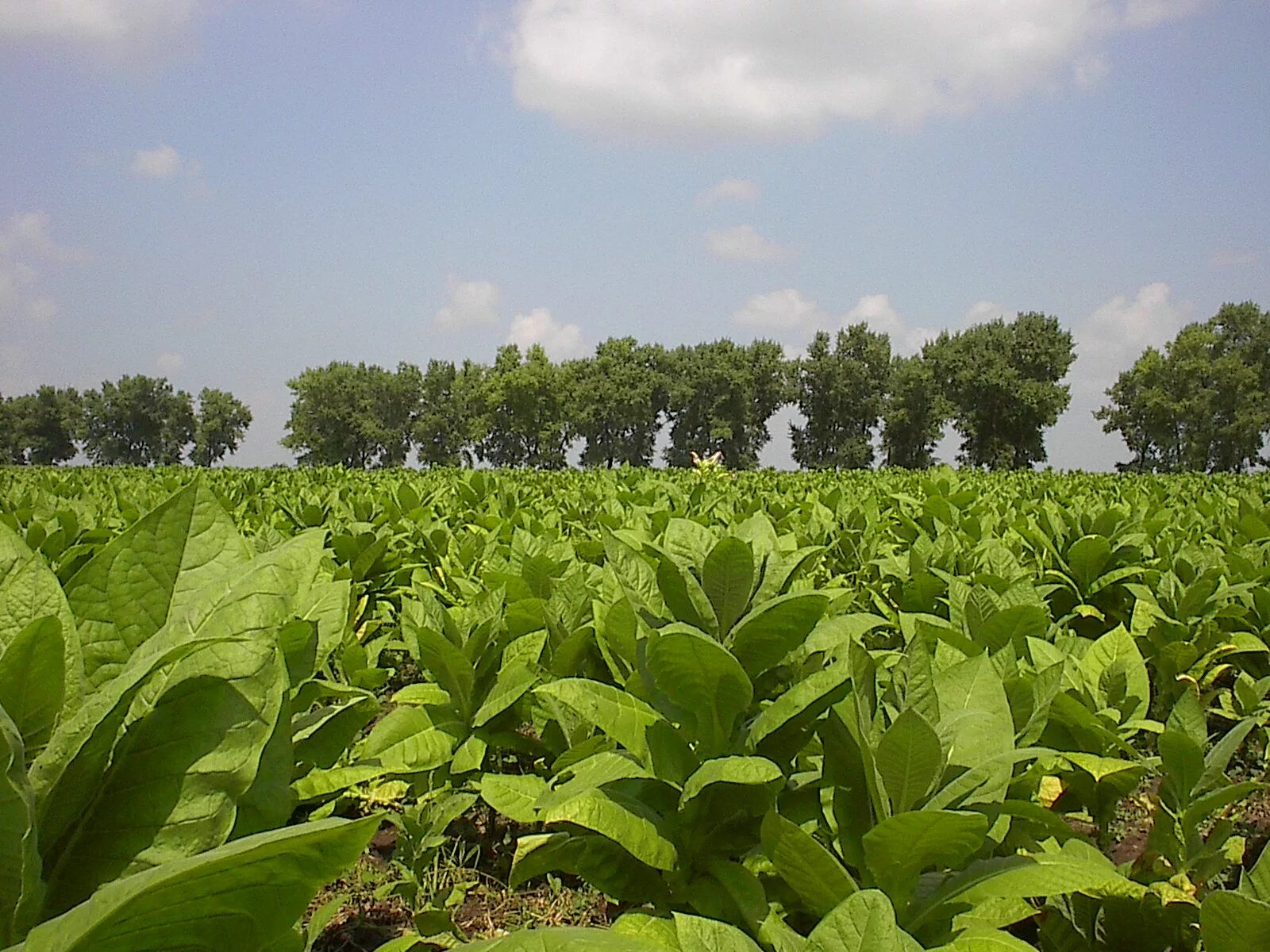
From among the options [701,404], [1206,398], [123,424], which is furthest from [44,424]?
[1206,398]

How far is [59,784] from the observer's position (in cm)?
88

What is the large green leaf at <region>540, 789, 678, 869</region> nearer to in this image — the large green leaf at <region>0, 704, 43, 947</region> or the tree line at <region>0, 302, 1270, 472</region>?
the large green leaf at <region>0, 704, 43, 947</region>

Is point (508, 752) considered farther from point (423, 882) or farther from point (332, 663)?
point (332, 663)

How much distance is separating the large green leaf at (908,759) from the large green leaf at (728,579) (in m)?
0.60

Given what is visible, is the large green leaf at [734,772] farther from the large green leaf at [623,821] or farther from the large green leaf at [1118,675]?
the large green leaf at [1118,675]

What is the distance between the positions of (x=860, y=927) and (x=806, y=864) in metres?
0.64

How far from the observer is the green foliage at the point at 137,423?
94.8 m

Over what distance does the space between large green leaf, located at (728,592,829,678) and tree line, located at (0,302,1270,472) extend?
55567mm

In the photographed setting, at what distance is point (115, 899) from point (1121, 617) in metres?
5.21

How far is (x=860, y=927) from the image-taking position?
121 centimetres

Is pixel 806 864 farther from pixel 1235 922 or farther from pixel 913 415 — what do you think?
pixel 913 415

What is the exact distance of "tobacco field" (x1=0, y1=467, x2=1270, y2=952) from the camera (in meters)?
0.90

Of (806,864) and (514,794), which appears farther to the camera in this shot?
(514,794)

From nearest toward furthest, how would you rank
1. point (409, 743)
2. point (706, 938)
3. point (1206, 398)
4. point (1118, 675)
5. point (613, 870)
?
point (706, 938) < point (613, 870) < point (1118, 675) < point (409, 743) < point (1206, 398)
